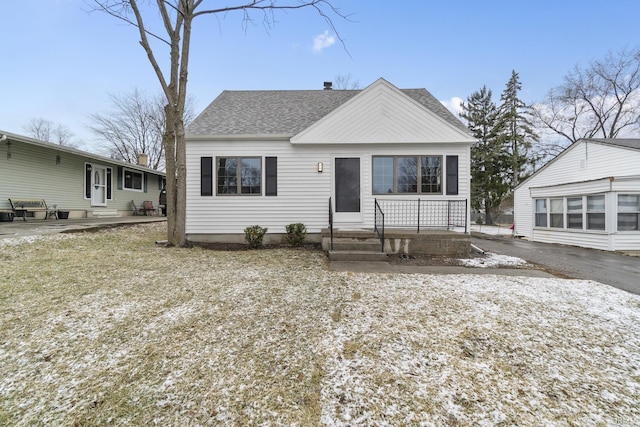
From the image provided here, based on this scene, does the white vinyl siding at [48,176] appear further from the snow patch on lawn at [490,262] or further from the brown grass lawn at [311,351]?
the snow patch on lawn at [490,262]

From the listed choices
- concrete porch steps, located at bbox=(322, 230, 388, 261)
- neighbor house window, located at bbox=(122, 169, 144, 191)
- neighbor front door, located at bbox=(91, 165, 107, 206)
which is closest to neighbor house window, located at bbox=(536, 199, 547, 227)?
concrete porch steps, located at bbox=(322, 230, 388, 261)

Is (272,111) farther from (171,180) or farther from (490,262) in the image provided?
(490,262)

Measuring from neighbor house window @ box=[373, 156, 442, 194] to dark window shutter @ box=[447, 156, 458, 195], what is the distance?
240 millimetres

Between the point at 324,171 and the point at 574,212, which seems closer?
the point at 324,171

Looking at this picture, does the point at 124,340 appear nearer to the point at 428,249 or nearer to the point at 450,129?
the point at 428,249

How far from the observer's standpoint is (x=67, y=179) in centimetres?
1204

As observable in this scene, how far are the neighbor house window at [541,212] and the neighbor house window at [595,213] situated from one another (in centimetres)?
244

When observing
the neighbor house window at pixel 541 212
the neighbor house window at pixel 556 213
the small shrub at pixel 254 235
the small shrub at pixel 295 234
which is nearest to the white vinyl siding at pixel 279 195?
the small shrub at pixel 295 234

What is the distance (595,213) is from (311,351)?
44.2 feet

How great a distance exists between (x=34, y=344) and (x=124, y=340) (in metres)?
0.79

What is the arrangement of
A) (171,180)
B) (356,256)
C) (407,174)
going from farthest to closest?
1. (407,174)
2. (171,180)
3. (356,256)

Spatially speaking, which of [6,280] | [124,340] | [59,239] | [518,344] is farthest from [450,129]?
[59,239]

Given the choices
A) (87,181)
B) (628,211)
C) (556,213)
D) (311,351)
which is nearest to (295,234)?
(311,351)

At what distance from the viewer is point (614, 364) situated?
7.87 ft
